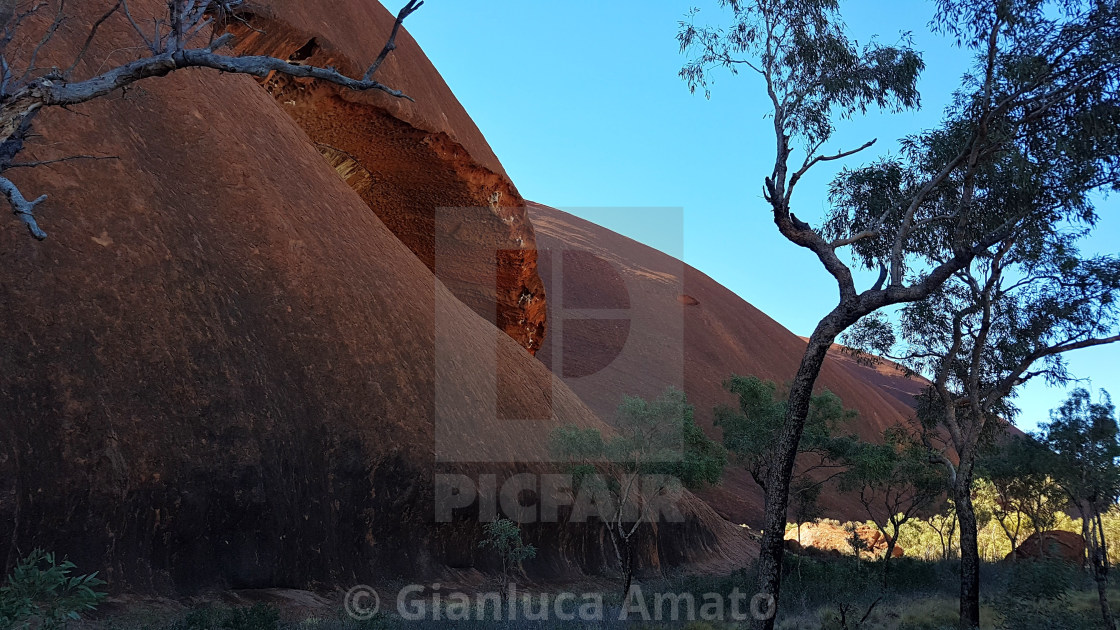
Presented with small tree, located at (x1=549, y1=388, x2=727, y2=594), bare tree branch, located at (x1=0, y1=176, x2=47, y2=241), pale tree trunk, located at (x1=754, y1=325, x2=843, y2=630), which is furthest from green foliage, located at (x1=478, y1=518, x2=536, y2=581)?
bare tree branch, located at (x1=0, y1=176, x2=47, y2=241)

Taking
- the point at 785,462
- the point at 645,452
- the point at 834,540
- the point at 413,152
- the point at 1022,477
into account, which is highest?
the point at 413,152

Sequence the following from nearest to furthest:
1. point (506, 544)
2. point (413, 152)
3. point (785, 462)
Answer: point (785, 462)
point (506, 544)
point (413, 152)

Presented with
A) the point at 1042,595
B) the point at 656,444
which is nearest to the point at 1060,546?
the point at 1042,595

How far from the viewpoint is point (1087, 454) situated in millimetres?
17672

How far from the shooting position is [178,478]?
1196 centimetres

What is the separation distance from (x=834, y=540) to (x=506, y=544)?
27288mm

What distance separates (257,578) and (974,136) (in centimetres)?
1391

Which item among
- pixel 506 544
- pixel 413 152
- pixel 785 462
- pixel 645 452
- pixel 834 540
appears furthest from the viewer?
pixel 834 540

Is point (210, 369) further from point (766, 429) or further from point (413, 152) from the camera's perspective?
point (766, 429)

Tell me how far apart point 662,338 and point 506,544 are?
41.8m

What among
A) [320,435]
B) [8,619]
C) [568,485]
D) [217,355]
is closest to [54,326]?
[217,355]

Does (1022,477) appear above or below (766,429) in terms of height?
below

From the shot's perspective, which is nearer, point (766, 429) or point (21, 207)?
point (21, 207)

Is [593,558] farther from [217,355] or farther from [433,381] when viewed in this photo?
[217,355]
